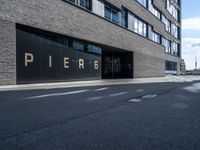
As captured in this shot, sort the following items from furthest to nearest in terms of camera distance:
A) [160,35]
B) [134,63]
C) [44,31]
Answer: [160,35] → [134,63] → [44,31]

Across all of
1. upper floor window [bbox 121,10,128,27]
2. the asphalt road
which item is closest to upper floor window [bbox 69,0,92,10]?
upper floor window [bbox 121,10,128,27]

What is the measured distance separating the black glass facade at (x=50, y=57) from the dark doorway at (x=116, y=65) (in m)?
9.02

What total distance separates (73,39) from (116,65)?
1275 centimetres

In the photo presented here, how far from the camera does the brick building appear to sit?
13477 mm

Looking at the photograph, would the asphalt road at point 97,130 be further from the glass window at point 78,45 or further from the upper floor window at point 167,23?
the upper floor window at point 167,23

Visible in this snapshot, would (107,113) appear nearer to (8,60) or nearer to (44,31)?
(8,60)

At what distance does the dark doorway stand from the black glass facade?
9019 mm

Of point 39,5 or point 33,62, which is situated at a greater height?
point 39,5

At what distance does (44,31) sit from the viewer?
15953mm

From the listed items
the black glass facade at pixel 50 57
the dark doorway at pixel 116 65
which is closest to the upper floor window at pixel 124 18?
the dark doorway at pixel 116 65

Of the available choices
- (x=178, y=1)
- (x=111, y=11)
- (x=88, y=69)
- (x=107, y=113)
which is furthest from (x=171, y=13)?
(x=107, y=113)

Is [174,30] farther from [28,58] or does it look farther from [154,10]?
[28,58]

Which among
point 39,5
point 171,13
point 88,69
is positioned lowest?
point 88,69

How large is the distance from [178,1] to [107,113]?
192 feet
